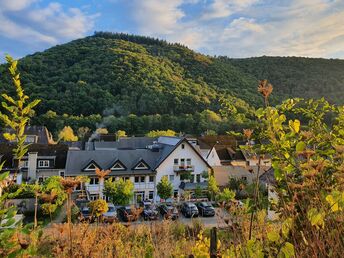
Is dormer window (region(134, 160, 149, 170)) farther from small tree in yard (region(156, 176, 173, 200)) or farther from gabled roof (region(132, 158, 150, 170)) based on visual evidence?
small tree in yard (region(156, 176, 173, 200))

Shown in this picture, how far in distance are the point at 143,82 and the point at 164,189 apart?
75284mm

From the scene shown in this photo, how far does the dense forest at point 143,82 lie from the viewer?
2825 inches

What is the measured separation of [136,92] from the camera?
94.2 meters

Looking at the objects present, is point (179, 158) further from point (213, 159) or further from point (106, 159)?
point (213, 159)

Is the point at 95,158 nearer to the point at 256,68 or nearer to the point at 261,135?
the point at 261,135

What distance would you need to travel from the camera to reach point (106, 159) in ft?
94.4

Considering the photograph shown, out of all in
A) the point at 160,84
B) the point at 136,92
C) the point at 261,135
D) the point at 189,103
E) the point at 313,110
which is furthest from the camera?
the point at 160,84

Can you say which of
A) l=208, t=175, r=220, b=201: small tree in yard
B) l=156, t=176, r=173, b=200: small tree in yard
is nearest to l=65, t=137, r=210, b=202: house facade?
l=156, t=176, r=173, b=200: small tree in yard

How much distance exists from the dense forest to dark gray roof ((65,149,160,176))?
26270mm

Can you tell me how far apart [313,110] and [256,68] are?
426 ft

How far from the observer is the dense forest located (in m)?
71.8

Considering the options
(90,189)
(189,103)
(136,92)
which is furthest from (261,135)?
(136,92)

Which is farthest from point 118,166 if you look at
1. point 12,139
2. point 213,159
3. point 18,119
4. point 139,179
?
point 18,119

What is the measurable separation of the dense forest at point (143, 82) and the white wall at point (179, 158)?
23.7 metres
